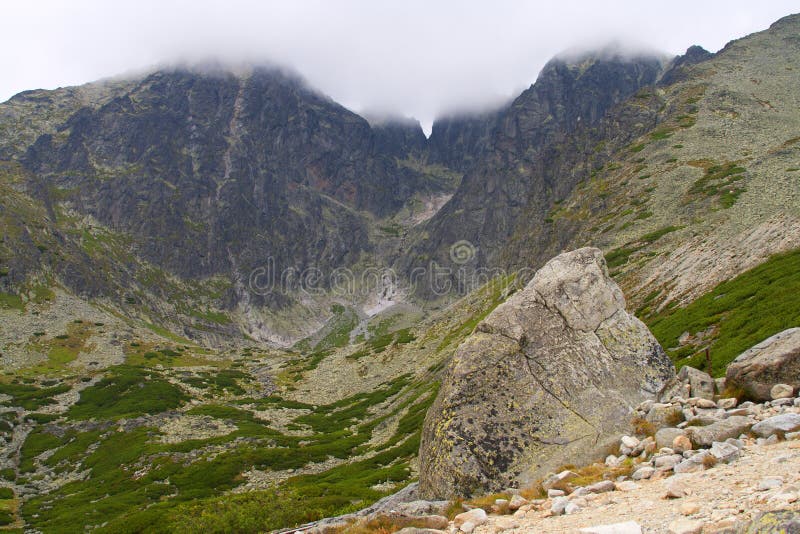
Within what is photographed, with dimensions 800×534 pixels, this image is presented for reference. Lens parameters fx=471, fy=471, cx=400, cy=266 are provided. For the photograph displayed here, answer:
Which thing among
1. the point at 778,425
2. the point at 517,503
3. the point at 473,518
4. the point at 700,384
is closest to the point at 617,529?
the point at 517,503

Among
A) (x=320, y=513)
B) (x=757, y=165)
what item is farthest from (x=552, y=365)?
(x=757, y=165)

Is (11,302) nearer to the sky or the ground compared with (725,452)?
nearer to the sky

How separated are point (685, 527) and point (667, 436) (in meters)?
5.90

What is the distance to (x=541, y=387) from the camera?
60.8ft

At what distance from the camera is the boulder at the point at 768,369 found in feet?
44.9

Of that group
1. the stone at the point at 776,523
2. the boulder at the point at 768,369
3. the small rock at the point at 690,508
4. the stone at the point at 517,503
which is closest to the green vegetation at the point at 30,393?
the stone at the point at 517,503

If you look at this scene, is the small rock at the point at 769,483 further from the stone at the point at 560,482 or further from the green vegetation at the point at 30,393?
the green vegetation at the point at 30,393

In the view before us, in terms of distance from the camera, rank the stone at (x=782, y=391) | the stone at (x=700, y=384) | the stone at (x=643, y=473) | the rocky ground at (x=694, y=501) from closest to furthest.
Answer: the rocky ground at (x=694, y=501) → the stone at (x=643, y=473) → the stone at (x=782, y=391) → the stone at (x=700, y=384)

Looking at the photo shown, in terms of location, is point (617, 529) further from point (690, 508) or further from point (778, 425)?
point (778, 425)

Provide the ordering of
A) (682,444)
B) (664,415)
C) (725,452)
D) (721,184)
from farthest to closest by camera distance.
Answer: (721,184) → (664,415) → (682,444) → (725,452)

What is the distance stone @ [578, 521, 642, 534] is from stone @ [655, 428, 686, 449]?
5091 millimetres

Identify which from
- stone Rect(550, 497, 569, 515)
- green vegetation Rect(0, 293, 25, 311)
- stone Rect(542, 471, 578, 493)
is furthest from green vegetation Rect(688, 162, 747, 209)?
green vegetation Rect(0, 293, 25, 311)

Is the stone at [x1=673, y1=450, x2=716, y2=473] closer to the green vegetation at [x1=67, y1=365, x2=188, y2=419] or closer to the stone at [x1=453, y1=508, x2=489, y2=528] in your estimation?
the stone at [x1=453, y1=508, x2=489, y2=528]

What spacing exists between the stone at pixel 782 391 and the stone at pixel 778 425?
207 centimetres
